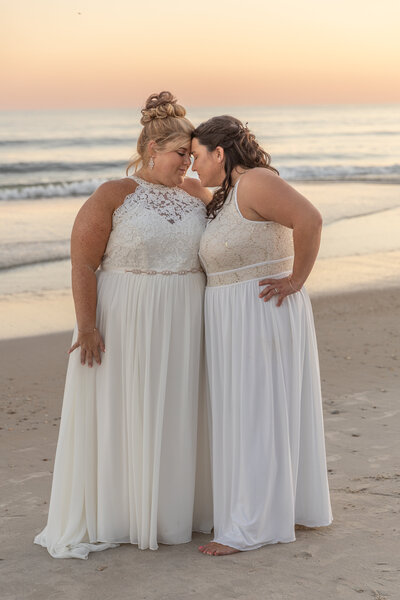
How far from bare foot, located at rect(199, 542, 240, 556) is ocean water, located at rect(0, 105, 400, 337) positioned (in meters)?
5.28

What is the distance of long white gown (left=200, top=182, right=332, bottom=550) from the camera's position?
4141 millimetres

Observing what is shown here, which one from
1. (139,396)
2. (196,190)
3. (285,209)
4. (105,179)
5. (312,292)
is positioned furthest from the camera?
(105,179)

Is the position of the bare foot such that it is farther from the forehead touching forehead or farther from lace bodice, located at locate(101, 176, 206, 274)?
the forehead touching forehead

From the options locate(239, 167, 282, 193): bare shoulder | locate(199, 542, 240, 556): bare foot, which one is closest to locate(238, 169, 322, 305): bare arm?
locate(239, 167, 282, 193): bare shoulder

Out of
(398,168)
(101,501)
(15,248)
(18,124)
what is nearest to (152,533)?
(101,501)

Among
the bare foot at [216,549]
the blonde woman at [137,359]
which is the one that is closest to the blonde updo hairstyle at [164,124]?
the blonde woman at [137,359]

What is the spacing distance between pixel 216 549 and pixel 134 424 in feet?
2.26

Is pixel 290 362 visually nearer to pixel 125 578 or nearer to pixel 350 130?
pixel 125 578

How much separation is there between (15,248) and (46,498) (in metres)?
9.39

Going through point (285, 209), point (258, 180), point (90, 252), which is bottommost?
point (90, 252)

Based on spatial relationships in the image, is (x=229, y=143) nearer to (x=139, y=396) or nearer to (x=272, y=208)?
(x=272, y=208)

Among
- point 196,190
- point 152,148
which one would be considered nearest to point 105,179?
point 196,190

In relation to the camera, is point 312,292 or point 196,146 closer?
point 196,146

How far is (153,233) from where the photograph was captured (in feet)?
13.6
